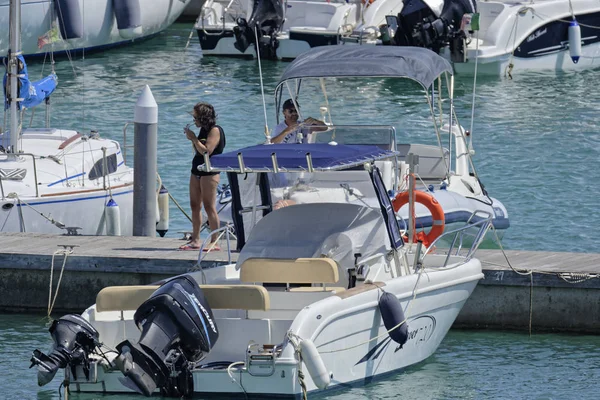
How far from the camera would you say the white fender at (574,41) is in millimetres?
27875

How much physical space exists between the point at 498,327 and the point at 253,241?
8.24 ft

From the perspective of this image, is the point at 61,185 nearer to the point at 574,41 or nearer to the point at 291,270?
the point at 291,270

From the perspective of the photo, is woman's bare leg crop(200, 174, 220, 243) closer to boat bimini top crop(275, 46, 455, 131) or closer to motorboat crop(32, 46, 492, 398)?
motorboat crop(32, 46, 492, 398)

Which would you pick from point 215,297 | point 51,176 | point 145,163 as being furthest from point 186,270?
point 51,176

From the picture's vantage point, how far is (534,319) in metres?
11.6

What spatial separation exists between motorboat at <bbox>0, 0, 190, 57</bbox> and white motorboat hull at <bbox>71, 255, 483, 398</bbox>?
62.4 ft

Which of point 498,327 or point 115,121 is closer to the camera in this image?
point 498,327

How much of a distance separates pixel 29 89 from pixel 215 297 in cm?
699

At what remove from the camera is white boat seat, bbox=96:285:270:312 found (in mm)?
9383

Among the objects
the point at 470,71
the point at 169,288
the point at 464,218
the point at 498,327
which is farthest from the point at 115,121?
the point at 169,288

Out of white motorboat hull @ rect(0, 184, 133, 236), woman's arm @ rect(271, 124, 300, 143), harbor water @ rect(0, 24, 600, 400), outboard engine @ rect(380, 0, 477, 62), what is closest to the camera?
harbor water @ rect(0, 24, 600, 400)

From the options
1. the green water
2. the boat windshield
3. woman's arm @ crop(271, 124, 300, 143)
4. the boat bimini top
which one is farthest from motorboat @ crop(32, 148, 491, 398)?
the boat windshield

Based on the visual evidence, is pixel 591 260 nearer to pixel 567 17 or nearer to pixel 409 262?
pixel 409 262

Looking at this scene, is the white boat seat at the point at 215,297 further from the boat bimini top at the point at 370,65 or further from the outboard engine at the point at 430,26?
the outboard engine at the point at 430,26
